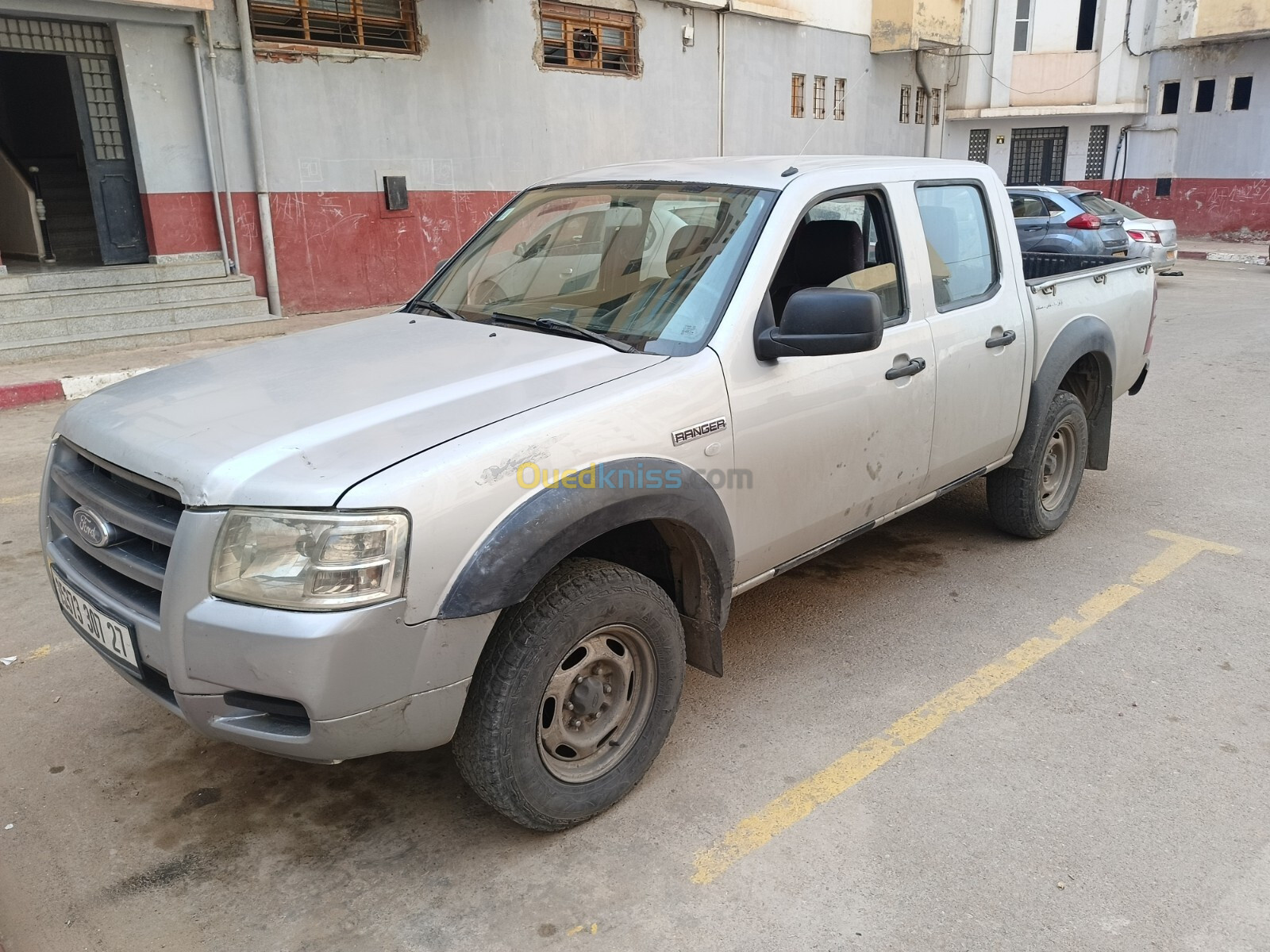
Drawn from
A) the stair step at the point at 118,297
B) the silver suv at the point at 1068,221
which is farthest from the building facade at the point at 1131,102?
the stair step at the point at 118,297

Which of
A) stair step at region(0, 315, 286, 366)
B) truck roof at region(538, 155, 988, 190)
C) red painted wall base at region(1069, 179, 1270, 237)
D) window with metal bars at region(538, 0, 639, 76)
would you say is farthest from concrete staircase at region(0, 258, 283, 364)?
red painted wall base at region(1069, 179, 1270, 237)

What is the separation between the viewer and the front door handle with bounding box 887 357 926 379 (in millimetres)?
3547

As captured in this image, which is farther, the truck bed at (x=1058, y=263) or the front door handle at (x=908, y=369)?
the truck bed at (x=1058, y=263)

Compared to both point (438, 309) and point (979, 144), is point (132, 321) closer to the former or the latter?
point (438, 309)

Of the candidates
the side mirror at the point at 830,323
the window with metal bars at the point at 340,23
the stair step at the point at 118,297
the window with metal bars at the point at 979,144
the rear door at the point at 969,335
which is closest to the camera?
the side mirror at the point at 830,323

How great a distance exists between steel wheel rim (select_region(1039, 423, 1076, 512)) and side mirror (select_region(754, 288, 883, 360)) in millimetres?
2362

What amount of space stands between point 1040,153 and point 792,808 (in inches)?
1185

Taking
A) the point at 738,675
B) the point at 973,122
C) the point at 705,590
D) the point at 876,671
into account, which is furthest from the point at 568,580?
the point at 973,122

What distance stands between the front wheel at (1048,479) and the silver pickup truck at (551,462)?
0.42 metres

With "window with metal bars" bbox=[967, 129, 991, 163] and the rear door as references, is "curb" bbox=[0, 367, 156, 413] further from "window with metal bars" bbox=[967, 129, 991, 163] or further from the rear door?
"window with metal bars" bbox=[967, 129, 991, 163]

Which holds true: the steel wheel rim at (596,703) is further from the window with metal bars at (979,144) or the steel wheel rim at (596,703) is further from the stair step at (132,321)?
the window with metal bars at (979,144)

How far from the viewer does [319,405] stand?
103 inches

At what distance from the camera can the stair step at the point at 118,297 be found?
9812 millimetres

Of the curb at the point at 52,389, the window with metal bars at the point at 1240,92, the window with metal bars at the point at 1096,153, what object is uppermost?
the window with metal bars at the point at 1240,92
